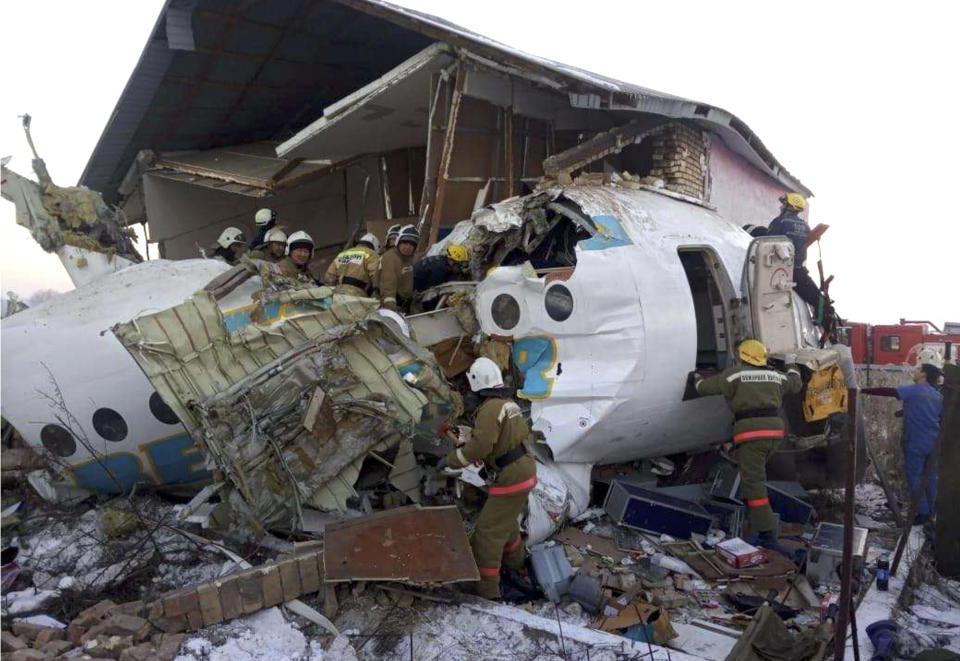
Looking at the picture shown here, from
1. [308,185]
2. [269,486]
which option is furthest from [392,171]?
[269,486]

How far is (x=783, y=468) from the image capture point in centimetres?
709

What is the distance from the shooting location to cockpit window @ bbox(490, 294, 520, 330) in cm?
575

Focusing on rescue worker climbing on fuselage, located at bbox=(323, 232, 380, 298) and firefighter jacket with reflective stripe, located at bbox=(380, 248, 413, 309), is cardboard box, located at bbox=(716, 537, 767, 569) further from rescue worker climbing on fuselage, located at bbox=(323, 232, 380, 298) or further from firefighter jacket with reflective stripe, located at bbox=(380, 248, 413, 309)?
rescue worker climbing on fuselage, located at bbox=(323, 232, 380, 298)

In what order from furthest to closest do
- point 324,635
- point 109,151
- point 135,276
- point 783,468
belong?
point 109,151
point 783,468
point 135,276
point 324,635

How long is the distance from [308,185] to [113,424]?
7.04m

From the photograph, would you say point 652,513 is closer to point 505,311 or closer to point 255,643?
point 505,311

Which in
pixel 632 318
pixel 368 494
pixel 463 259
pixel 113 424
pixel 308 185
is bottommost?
pixel 368 494

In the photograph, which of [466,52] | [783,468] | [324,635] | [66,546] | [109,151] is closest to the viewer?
[324,635]

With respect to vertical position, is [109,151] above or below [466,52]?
below

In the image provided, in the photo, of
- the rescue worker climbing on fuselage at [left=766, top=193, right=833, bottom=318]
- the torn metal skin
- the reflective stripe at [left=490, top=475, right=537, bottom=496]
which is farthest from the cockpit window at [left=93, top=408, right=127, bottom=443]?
the rescue worker climbing on fuselage at [left=766, top=193, right=833, bottom=318]

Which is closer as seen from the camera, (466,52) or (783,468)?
(783,468)

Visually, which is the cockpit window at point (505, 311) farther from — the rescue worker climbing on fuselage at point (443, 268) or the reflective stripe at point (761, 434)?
the reflective stripe at point (761, 434)

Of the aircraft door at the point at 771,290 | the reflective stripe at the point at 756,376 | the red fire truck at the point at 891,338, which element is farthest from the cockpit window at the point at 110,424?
the red fire truck at the point at 891,338

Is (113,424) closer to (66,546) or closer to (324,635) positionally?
(66,546)
